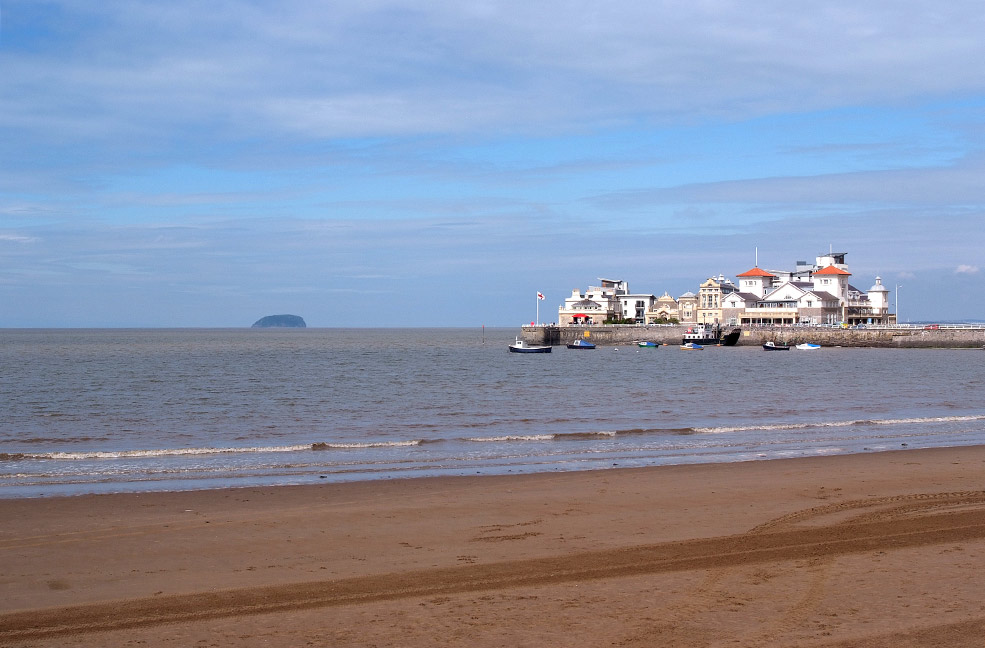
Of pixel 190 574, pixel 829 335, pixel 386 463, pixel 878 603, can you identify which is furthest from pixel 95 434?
pixel 829 335

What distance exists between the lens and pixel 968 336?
10038cm

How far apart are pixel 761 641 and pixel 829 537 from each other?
12.7 ft

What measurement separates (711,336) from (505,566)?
107822 mm

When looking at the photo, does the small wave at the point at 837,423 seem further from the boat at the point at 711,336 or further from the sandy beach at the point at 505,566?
the boat at the point at 711,336

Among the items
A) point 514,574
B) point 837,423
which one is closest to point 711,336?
point 837,423

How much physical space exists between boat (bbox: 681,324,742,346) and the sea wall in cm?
284

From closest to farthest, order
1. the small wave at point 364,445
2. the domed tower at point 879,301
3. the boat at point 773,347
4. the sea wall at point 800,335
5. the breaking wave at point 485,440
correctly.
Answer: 1. the breaking wave at point 485,440
2. the small wave at point 364,445
3. the boat at point 773,347
4. the sea wall at point 800,335
5. the domed tower at point 879,301

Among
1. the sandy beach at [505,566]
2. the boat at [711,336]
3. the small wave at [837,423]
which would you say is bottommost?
the small wave at [837,423]

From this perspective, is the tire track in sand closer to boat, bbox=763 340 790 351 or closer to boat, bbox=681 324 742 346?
boat, bbox=763 340 790 351

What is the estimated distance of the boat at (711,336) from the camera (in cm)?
10925

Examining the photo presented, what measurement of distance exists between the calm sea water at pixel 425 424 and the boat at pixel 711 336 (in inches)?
2280

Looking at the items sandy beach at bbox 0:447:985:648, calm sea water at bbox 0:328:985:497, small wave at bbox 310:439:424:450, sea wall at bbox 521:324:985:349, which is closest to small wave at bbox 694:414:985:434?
calm sea water at bbox 0:328:985:497

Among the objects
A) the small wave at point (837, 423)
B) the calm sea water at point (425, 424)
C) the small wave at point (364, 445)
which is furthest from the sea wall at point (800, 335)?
the small wave at point (364, 445)

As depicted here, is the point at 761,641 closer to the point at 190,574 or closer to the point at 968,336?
the point at 190,574
